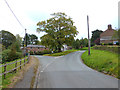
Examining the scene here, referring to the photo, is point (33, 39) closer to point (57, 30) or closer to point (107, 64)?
point (57, 30)

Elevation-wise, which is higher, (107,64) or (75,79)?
(107,64)

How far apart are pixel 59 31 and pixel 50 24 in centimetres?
420

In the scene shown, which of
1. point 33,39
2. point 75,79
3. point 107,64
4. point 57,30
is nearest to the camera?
point 75,79

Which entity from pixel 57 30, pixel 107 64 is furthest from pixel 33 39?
pixel 107 64

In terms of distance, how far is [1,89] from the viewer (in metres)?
5.84

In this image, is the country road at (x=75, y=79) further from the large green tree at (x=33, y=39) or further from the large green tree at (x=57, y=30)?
the large green tree at (x=33, y=39)

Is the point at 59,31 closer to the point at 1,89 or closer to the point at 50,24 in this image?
the point at 50,24

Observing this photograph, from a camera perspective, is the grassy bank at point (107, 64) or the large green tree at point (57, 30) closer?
the grassy bank at point (107, 64)

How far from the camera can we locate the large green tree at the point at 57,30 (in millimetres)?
38978

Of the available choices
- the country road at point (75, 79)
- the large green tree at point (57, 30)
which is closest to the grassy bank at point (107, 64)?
the country road at point (75, 79)

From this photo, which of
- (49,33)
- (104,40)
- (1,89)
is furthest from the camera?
(104,40)

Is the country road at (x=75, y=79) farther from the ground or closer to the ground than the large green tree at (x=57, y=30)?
closer to the ground

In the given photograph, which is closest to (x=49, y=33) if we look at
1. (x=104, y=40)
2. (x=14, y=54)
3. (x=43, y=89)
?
(x=14, y=54)

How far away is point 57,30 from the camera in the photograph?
41875 mm
